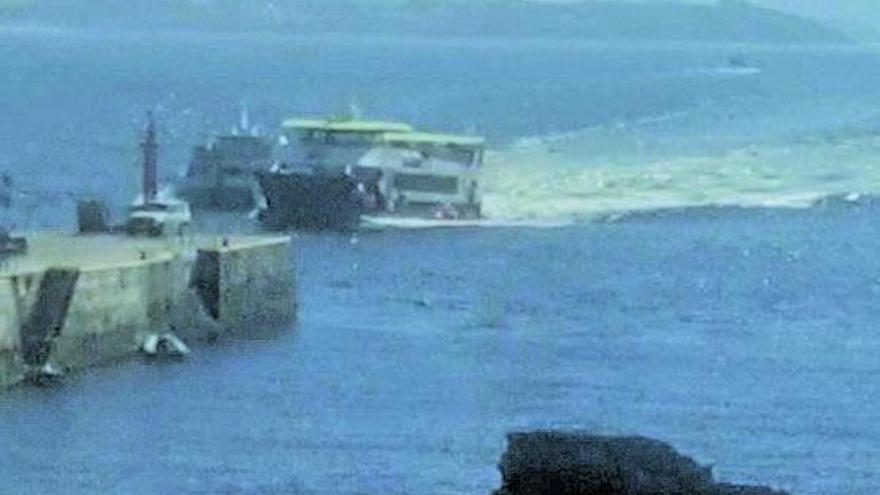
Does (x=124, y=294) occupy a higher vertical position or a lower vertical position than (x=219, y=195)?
higher

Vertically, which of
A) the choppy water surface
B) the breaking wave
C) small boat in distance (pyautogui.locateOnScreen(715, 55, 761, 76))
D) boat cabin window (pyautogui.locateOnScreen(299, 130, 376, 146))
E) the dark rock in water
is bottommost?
the choppy water surface

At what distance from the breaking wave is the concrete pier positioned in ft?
52.1

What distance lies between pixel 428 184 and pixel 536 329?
17.7 meters

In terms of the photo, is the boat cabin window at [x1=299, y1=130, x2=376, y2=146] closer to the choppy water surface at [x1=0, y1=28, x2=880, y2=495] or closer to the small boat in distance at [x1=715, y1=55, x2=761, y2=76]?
the choppy water surface at [x1=0, y1=28, x2=880, y2=495]

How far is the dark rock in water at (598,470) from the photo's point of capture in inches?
409

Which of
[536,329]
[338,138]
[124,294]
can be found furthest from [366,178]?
[124,294]

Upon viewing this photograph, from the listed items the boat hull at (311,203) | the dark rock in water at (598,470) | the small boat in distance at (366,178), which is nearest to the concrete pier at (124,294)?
the boat hull at (311,203)

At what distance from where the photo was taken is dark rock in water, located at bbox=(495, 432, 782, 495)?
34.1 ft

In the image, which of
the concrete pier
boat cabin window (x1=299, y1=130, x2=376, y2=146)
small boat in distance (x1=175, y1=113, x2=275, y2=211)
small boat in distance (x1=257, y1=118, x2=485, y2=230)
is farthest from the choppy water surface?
boat cabin window (x1=299, y1=130, x2=376, y2=146)

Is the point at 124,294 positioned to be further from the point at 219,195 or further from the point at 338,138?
the point at 338,138

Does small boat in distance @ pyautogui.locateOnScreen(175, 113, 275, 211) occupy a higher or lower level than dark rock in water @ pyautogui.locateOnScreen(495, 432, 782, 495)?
lower

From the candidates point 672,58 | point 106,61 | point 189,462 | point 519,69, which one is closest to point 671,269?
point 189,462

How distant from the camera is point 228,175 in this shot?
173 feet

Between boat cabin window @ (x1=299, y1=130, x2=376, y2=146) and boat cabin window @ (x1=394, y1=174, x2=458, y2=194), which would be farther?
boat cabin window @ (x1=299, y1=130, x2=376, y2=146)
